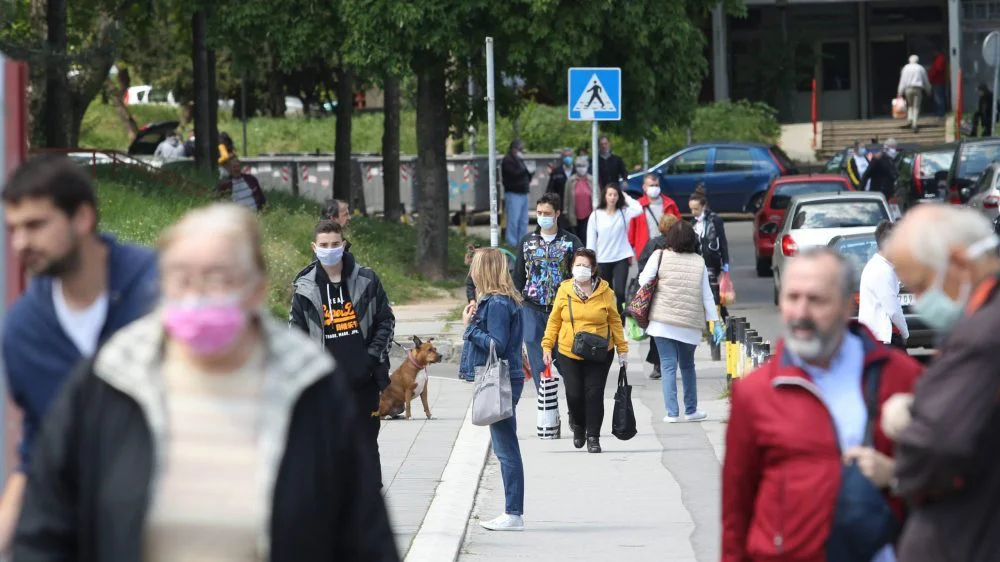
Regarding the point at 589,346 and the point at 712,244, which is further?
the point at 712,244

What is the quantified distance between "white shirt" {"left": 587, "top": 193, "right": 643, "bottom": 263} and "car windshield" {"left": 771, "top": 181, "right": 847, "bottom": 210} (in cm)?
919

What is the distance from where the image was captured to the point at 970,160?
28.5m

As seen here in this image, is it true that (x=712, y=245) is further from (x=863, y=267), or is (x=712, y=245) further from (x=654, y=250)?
(x=654, y=250)

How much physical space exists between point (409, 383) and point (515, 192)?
16364 mm

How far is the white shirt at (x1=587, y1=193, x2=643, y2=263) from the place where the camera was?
18.9m

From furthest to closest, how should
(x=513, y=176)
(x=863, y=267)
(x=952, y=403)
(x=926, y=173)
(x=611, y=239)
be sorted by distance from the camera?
(x=926, y=173) < (x=513, y=176) < (x=611, y=239) < (x=863, y=267) < (x=952, y=403)

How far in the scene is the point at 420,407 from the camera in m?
14.7

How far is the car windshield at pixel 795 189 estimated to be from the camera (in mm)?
27812

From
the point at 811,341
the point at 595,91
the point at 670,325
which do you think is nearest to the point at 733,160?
the point at 595,91

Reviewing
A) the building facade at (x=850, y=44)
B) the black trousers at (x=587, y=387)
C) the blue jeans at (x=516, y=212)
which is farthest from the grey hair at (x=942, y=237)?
the building facade at (x=850, y=44)

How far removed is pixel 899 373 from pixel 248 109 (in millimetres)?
55858

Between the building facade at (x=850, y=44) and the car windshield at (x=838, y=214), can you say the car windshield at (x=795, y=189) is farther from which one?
the building facade at (x=850, y=44)

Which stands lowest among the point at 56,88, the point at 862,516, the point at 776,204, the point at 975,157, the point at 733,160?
the point at 862,516

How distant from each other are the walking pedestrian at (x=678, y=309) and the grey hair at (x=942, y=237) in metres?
9.28
